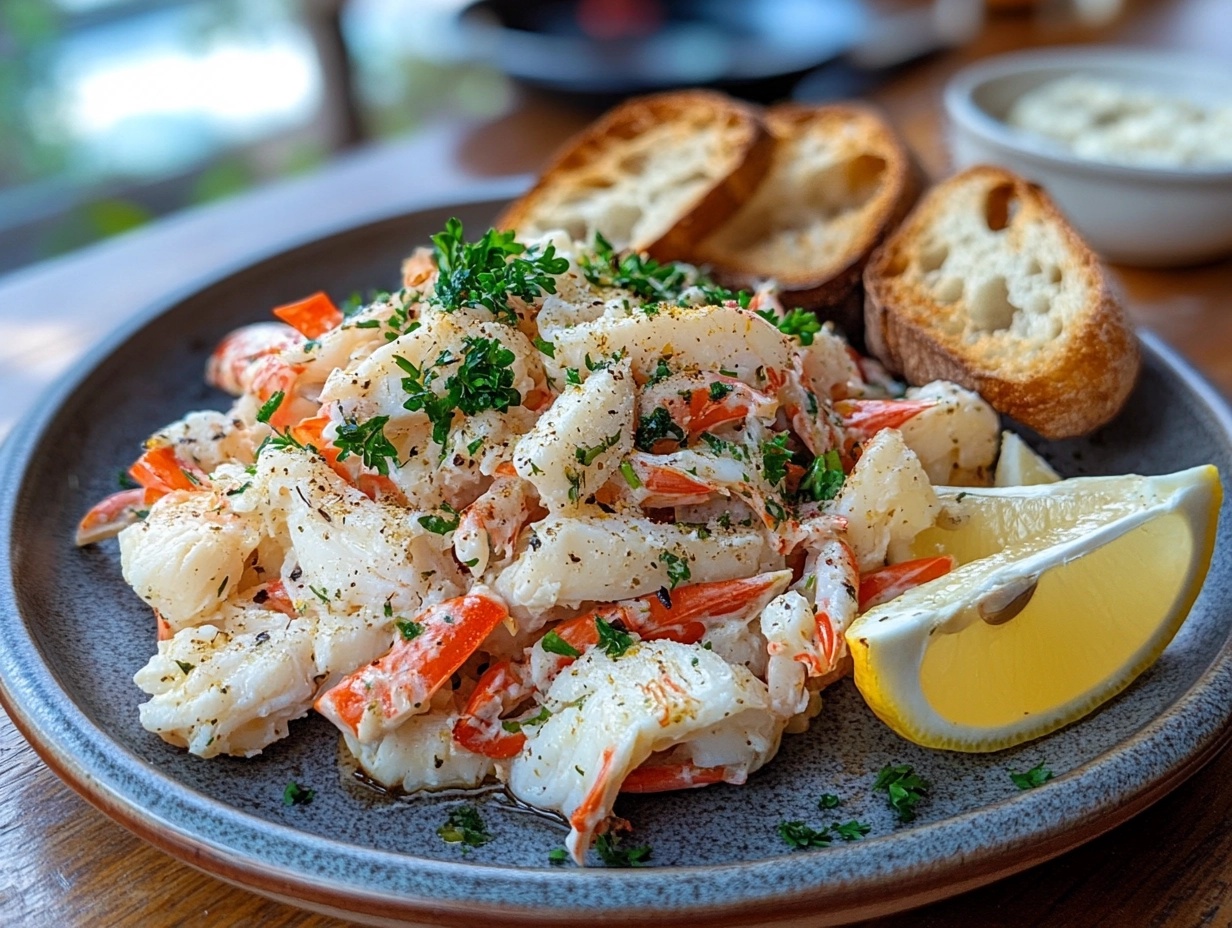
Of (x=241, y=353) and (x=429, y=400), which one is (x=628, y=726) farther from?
(x=241, y=353)

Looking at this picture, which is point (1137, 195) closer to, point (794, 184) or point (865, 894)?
point (794, 184)

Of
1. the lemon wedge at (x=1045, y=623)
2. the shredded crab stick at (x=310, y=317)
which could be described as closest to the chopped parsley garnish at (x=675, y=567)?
the lemon wedge at (x=1045, y=623)

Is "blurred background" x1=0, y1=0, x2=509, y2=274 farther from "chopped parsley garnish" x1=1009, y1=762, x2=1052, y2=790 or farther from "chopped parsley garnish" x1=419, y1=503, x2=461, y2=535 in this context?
"chopped parsley garnish" x1=1009, y1=762, x2=1052, y2=790

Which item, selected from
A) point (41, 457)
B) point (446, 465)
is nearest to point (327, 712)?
point (446, 465)

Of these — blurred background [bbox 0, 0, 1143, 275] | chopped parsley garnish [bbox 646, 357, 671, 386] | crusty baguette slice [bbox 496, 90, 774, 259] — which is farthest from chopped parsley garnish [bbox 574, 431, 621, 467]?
blurred background [bbox 0, 0, 1143, 275]

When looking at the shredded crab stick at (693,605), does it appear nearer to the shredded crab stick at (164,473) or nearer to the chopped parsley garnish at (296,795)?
the chopped parsley garnish at (296,795)

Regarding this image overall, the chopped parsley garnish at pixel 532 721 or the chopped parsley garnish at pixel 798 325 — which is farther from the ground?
the chopped parsley garnish at pixel 798 325
